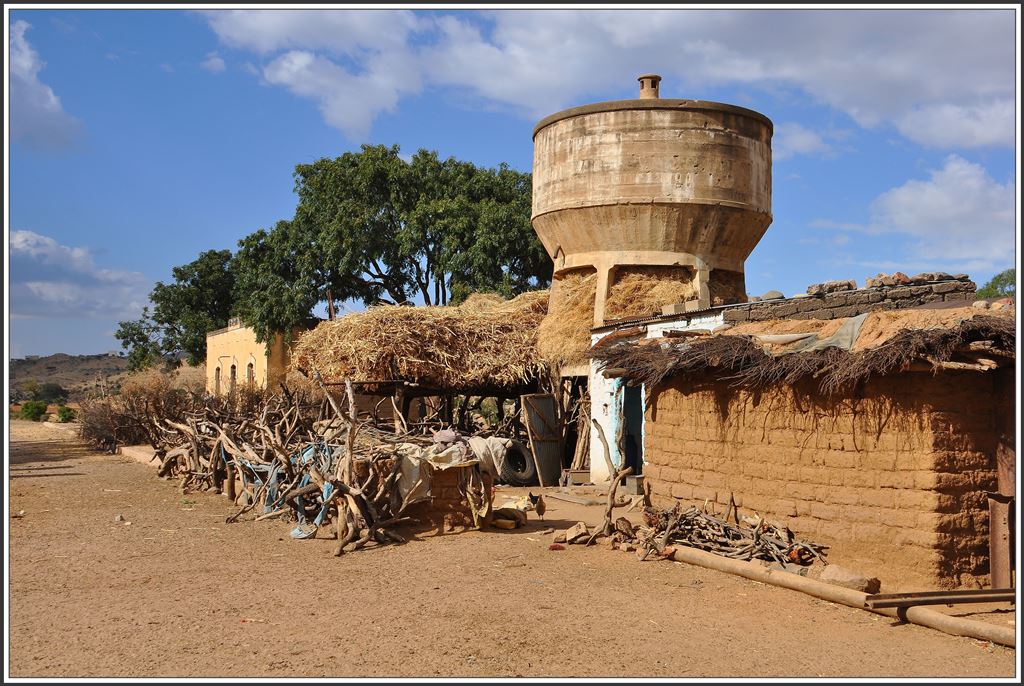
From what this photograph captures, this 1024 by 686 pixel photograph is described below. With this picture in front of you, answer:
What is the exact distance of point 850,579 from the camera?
7508 mm

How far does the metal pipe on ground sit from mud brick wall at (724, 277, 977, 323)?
3662 millimetres

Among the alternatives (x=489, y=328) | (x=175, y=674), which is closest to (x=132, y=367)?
(x=489, y=328)

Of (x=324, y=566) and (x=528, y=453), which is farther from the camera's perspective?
(x=528, y=453)

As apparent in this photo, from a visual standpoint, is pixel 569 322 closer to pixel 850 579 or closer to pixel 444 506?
pixel 444 506

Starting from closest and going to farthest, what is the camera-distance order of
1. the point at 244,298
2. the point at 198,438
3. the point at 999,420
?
1. the point at 999,420
2. the point at 198,438
3. the point at 244,298

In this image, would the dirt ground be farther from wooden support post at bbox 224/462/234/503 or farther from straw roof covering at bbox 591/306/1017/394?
wooden support post at bbox 224/462/234/503

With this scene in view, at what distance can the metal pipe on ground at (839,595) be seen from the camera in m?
6.29

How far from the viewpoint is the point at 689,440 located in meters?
10.4

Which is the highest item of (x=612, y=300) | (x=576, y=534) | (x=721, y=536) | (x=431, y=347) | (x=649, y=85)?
(x=649, y=85)

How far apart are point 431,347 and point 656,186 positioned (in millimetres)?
5624

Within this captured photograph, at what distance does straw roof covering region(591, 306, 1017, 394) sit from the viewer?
24.4 feet

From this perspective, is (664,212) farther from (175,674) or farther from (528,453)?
(175,674)

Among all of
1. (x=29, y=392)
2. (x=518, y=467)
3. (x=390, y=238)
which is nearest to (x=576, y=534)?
(x=518, y=467)

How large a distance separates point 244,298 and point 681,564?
88.2 ft
